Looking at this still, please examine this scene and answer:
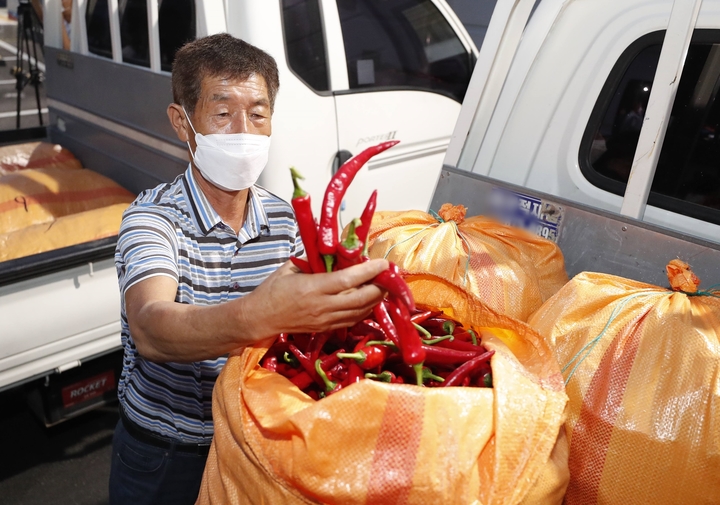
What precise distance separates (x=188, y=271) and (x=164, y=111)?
238cm

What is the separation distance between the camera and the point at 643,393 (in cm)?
151

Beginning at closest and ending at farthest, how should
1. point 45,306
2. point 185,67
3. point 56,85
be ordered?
point 185,67 < point 45,306 < point 56,85

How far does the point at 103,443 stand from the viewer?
354 cm

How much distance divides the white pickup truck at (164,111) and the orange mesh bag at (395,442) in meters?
1.82

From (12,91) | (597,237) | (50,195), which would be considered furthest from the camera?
(12,91)

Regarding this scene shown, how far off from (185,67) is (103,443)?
253cm

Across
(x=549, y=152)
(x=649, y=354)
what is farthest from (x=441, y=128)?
(x=649, y=354)

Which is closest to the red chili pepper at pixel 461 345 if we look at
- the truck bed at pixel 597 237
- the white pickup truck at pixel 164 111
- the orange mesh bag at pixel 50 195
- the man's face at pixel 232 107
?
the truck bed at pixel 597 237

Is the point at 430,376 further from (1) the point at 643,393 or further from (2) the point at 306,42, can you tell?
(2) the point at 306,42

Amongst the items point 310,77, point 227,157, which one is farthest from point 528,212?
point 310,77

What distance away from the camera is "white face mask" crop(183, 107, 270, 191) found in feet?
6.14

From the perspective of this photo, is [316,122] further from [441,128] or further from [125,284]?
[125,284]

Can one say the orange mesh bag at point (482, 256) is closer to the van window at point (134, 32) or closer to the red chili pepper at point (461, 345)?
the red chili pepper at point (461, 345)

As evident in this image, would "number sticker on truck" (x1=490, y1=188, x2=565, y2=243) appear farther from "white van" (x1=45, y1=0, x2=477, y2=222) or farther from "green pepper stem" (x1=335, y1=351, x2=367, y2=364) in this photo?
"white van" (x1=45, y1=0, x2=477, y2=222)
